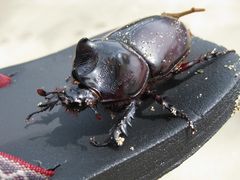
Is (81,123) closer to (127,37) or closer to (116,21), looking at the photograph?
(127,37)

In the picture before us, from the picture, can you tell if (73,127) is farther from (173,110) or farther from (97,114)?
(173,110)

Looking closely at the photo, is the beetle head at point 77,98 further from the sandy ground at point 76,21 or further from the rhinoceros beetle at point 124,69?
the sandy ground at point 76,21

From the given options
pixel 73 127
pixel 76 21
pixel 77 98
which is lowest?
pixel 76 21

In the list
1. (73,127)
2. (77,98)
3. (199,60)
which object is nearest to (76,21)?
(199,60)

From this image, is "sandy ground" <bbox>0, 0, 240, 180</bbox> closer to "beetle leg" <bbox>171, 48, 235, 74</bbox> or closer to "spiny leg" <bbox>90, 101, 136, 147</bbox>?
"beetle leg" <bbox>171, 48, 235, 74</bbox>

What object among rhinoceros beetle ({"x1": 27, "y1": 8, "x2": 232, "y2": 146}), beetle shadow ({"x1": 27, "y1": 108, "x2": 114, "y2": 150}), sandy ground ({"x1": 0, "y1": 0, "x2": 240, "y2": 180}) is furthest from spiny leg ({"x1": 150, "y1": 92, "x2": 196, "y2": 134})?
sandy ground ({"x1": 0, "y1": 0, "x2": 240, "y2": 180})

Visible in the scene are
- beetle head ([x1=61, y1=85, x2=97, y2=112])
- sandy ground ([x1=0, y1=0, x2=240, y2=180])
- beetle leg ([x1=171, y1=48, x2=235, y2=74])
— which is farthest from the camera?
sandy ground ([x1=0, y1=0, x2=240, y2=180])
